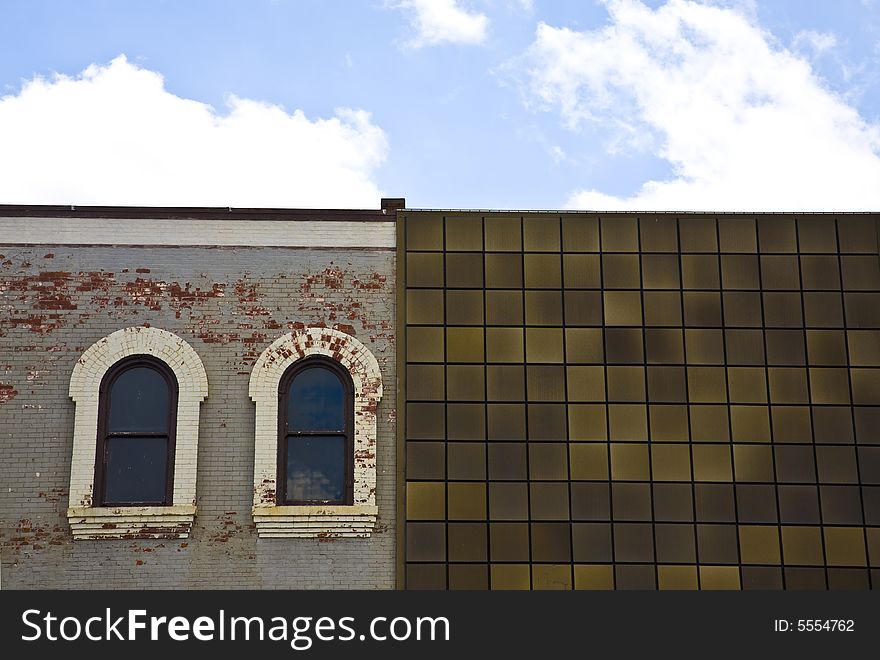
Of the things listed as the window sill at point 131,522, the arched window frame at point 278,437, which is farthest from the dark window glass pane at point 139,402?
the arched window frame at point 278,437

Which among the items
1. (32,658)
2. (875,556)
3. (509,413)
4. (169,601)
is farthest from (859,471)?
(32,658)

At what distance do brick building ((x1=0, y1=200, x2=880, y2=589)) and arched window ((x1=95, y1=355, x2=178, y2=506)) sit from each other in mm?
42

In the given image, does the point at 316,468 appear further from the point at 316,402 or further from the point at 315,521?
the point at 316,402

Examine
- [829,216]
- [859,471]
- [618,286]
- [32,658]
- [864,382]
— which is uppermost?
[829,216]

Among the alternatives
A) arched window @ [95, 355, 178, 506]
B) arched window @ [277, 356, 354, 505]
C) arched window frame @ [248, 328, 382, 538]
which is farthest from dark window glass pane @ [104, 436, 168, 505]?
arched window @ [277, 356, 354, 505]

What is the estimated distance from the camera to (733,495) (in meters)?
13.6

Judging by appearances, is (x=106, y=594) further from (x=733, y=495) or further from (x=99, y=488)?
(x=733, y=495)

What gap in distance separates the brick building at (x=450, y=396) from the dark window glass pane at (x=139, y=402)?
0.25 feet

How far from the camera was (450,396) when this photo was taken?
45.2ft

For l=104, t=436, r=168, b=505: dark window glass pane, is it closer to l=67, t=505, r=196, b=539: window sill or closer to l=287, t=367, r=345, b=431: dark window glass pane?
l=67, t=505, r=196, b=539: window sill

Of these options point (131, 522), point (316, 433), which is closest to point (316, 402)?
point (316, 433)

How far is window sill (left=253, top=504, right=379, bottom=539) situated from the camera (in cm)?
1326

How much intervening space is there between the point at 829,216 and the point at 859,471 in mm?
3064

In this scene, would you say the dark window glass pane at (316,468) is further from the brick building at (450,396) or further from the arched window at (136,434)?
the arched window at (136,434)
